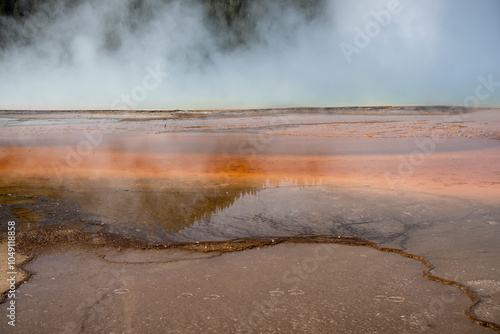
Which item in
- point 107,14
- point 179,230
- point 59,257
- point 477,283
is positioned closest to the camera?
point 477,283

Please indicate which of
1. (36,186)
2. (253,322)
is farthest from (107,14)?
(253,322)

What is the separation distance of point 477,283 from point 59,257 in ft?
8.85

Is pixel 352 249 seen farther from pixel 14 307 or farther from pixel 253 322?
pixel 14 307

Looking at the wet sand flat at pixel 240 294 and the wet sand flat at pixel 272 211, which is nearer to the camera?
the wet sand flat at pixel 240 294

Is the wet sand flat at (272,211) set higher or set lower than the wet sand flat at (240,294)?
higher

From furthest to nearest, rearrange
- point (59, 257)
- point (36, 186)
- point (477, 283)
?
point (36, 186) < point (59, 257) < point (477, 283)

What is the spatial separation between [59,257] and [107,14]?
22.6 metres

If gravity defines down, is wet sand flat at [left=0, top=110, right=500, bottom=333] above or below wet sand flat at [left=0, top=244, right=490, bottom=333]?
above

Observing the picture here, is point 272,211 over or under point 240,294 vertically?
over

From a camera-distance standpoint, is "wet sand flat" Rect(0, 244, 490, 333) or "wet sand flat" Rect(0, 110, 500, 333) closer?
"wet sand flat" Rect(0, 244, 490, 333)

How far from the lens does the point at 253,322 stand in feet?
6.35

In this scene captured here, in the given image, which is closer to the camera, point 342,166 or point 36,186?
point 36,186

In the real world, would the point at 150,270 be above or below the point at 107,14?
below

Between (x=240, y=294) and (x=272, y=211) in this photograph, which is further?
(x=272, y=211)
